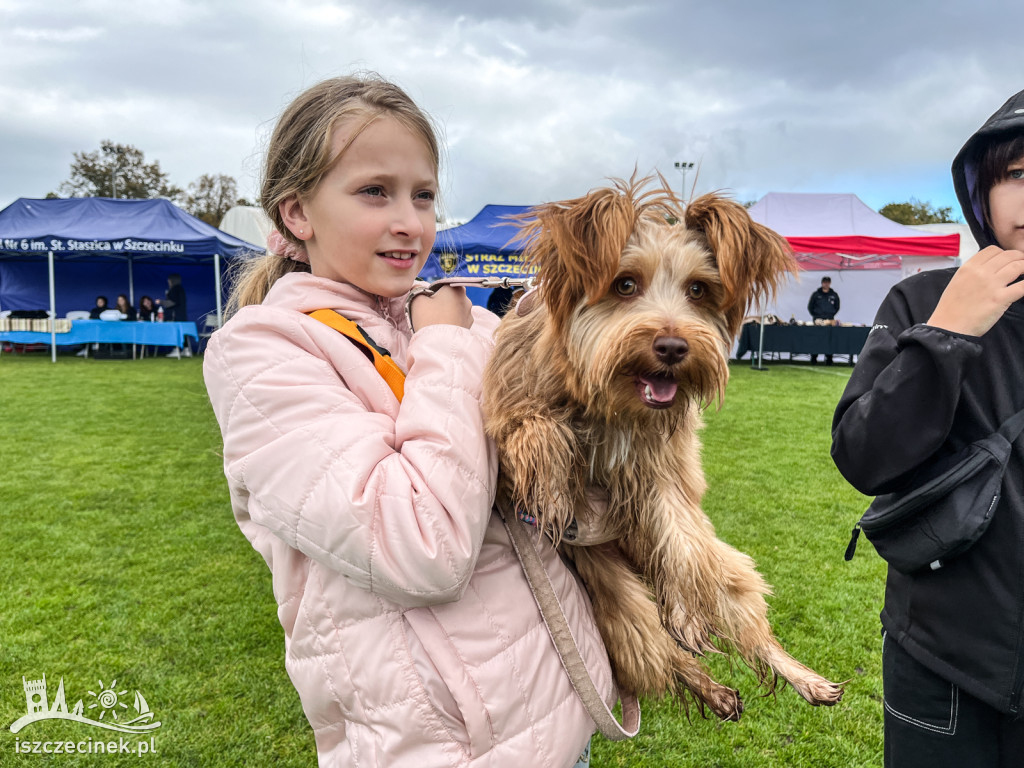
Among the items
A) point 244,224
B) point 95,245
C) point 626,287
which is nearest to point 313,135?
point 626,287

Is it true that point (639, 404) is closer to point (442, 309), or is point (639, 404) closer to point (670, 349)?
point (670, 349)

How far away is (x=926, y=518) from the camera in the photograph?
1.70 meters

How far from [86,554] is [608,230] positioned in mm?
5635

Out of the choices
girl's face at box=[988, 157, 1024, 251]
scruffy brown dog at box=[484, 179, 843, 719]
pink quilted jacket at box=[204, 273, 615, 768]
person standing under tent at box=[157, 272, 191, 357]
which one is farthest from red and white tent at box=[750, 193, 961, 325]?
person standing under tent at box=[157, 272, 191, 357]

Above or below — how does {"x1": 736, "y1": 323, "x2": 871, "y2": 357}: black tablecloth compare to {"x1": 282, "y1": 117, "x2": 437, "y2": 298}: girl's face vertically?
below

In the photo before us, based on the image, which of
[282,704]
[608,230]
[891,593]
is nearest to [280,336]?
[608,230]

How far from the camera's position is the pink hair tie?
6.19ft

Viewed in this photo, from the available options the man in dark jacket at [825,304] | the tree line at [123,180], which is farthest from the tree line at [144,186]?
the man in dark jacket at [825,304]

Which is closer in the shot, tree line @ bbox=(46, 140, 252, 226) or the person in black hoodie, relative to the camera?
the person in black hoodie

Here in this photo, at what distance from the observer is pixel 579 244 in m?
1.59

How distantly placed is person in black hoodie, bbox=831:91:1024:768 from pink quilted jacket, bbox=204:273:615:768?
0.85 metres

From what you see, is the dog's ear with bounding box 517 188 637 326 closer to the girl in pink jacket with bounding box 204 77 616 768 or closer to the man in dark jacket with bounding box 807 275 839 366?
the girl in pink jacket with bounding box 204 77 616 768

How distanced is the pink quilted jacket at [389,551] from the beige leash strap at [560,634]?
0.02m

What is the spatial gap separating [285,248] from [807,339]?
64.4ft
